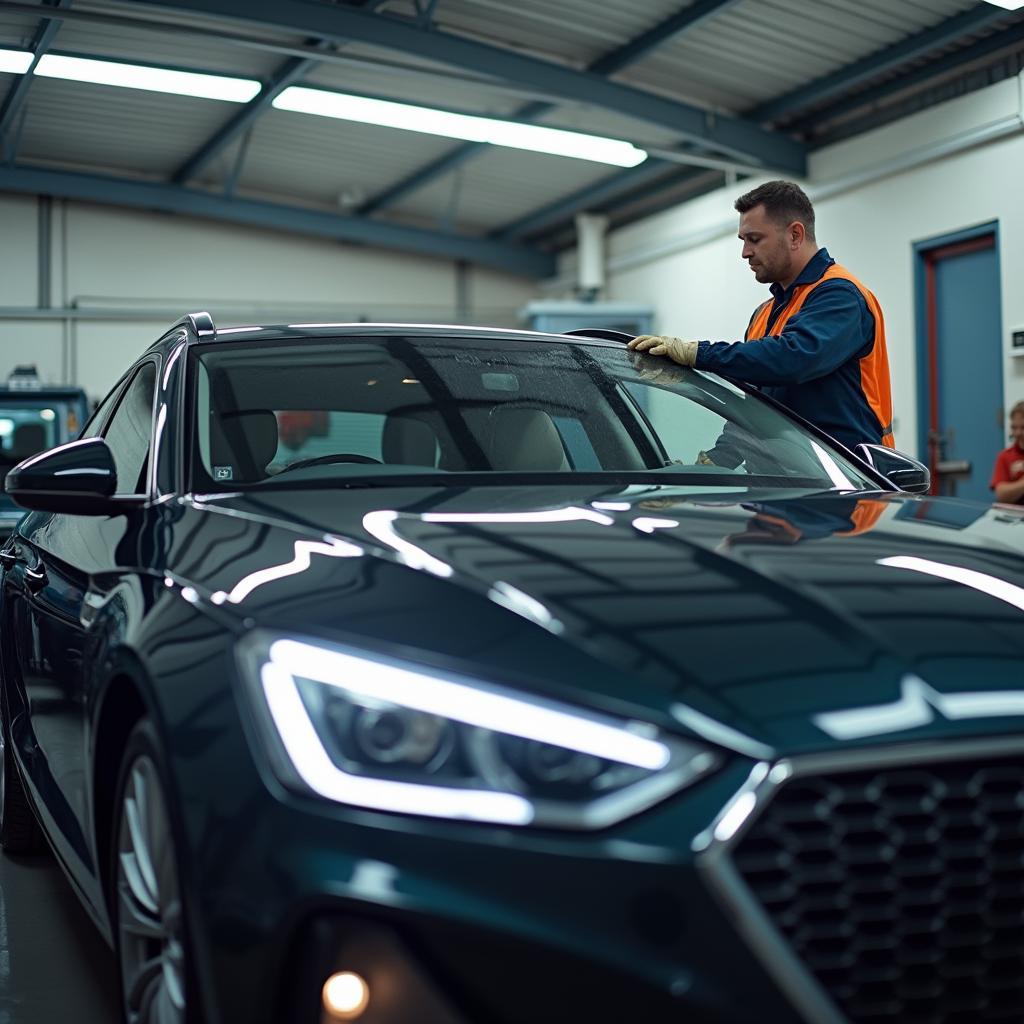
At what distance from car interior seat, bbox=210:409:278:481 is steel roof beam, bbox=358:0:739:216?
8.59m

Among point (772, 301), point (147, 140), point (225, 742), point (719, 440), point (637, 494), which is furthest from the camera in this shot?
point (147, 140)

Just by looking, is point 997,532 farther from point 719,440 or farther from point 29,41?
point 29,41

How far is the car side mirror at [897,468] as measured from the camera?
286 centimetres

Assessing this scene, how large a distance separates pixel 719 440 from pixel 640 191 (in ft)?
45.6

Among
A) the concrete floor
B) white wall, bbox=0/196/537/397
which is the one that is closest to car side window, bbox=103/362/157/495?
the concrete floor

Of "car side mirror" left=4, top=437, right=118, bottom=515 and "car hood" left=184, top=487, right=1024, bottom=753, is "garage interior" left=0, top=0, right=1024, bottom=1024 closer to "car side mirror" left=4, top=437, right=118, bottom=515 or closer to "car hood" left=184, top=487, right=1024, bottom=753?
"car side mirror" left=4, top=437, right=118, bottom=515

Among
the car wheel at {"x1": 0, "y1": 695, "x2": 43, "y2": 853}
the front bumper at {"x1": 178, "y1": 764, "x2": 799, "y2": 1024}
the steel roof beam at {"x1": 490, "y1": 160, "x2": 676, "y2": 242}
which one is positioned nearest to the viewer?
the front bumper at {"x1": 178, "y1": 764, "x2": 799, "y2": 1024}

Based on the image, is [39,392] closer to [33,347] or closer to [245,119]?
[245,119]

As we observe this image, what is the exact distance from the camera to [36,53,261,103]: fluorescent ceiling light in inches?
453

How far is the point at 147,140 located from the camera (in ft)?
51.3

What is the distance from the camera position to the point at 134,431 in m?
2.80

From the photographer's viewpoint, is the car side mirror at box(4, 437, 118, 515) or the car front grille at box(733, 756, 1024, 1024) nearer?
the car front grille at box(733, 756, 1024, 1024)

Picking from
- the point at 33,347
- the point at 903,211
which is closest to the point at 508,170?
the point at 903,211

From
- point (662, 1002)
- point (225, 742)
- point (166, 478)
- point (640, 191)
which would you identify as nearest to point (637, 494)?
point (166, 478)
